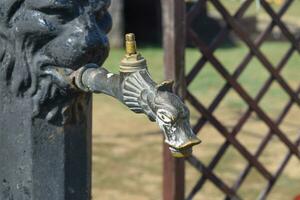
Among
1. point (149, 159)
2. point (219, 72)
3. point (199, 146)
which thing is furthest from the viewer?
point (199, 146)

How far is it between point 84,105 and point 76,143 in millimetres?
58

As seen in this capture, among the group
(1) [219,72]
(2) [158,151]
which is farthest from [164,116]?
(2) [158,151]

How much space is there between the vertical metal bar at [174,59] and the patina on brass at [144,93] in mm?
1651

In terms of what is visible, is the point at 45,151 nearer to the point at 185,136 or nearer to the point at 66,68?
the point at 66,68

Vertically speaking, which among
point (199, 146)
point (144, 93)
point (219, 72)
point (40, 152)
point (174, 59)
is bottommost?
point (199, 146)

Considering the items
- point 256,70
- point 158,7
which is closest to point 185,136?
point 256,70

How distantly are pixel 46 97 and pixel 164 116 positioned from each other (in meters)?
0.23

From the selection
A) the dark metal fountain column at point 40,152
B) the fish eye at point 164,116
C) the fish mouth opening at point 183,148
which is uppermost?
the fish eye at point 164,116

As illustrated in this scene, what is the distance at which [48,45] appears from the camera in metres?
1.10

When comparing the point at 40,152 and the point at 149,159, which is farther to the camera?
the point at 149,159

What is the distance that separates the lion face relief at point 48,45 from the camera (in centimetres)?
109

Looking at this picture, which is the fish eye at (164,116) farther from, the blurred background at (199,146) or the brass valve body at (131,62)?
the blurred background at (199,146)

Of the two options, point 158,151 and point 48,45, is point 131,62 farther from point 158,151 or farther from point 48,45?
point 158,151

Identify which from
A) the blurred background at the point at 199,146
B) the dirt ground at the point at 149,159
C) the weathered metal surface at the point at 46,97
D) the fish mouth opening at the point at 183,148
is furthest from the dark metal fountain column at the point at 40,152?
the dirt ground at the point at 149,159
